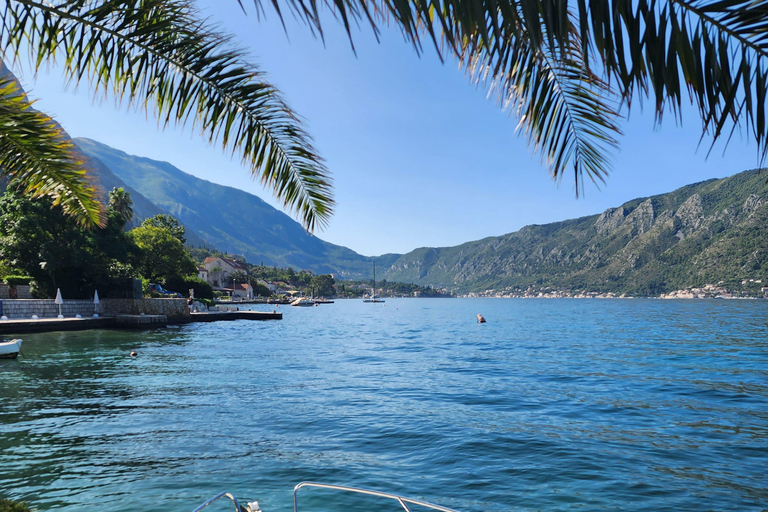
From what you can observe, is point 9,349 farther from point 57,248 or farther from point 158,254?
point 158,254

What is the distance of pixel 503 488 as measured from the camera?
337 inches

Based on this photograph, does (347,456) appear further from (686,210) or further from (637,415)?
(686,210)

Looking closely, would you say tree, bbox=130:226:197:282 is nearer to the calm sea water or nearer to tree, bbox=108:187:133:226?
tree, bbox=108:187:133:226

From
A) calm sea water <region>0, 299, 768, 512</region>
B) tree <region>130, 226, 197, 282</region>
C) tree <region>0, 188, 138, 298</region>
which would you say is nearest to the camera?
calm sea water <region>0, 299, 768, 512</region>

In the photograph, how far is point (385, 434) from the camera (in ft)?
39.1

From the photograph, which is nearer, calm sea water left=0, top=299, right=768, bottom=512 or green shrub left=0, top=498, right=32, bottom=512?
green shrub left=0, top=498, right=32, bottom=512

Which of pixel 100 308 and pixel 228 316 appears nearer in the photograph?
pixel 100 308

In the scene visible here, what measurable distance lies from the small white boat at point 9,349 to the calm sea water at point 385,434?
105cm

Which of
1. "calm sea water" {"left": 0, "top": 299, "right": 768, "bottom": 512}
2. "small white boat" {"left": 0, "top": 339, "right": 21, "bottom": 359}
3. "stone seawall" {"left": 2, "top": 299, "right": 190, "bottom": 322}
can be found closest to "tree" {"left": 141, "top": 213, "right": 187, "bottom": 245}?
"stone seawall" {"left": 2, "top": 299, "right": 190, "bottom": 322}

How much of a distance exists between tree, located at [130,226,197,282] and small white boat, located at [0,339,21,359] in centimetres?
4335

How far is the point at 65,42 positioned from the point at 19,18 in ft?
1.26

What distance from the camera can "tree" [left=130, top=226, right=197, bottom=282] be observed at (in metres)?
66.5

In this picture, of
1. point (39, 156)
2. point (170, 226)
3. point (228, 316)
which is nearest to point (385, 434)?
point (39, 156)

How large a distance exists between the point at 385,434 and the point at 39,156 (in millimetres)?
9237
